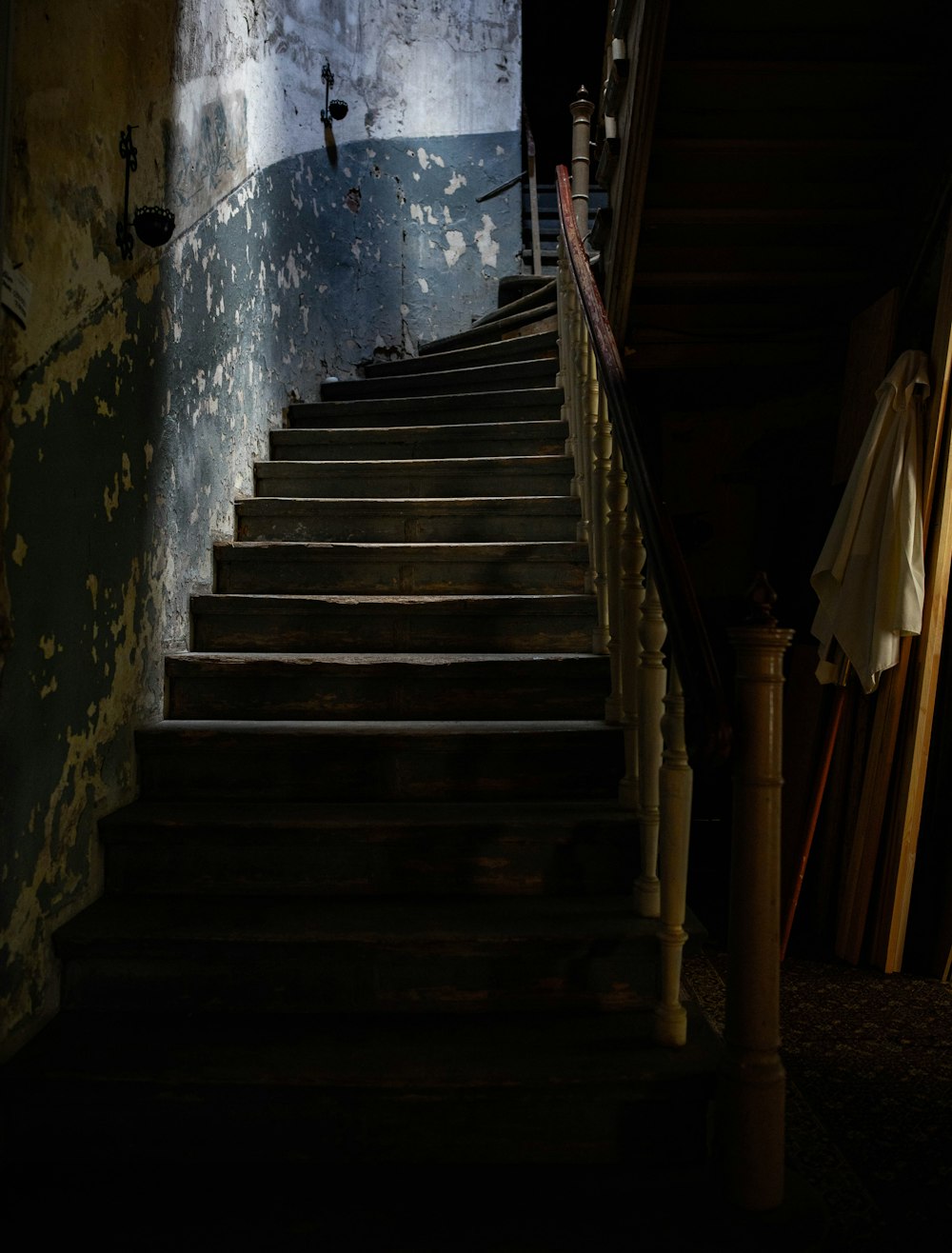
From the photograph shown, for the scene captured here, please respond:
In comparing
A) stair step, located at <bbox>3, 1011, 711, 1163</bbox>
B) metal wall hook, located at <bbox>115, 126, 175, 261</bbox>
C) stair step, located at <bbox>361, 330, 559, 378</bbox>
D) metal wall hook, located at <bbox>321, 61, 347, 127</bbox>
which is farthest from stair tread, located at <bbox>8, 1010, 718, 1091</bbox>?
metal wall hook, located at <bbox>321, 61, 347, 127</bbox>

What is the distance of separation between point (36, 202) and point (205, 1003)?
159 cm

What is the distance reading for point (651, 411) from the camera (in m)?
4.16

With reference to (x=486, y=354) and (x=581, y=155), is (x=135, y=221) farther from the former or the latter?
(x=581, y=155)

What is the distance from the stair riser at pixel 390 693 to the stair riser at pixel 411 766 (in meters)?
0.20

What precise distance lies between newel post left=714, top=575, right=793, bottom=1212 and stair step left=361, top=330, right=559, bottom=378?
8.48ft

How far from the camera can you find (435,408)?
3.51 meters

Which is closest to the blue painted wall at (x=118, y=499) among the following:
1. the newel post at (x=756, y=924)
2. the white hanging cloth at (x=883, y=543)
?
the newel post at (x=756, y=924)

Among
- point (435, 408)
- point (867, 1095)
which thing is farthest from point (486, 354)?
point (867, 1095)

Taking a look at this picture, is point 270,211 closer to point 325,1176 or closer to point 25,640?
point 25,640

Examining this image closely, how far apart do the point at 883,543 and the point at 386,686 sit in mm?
1488

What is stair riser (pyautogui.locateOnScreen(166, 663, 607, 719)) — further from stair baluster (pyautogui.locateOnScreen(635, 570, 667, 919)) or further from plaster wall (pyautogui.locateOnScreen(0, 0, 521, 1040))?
stair baluster (pyautogui.locateOnScreen(635, 570, 667, 919))

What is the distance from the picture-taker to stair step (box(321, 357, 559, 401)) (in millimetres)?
3631

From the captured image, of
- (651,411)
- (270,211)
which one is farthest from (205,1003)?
(651,411)

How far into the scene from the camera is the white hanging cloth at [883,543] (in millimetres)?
2395
